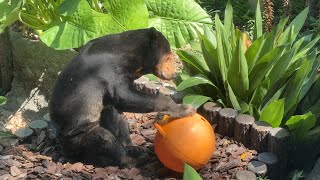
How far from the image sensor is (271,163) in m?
4.43

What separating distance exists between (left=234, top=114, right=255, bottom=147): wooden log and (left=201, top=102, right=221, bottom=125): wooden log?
19cm

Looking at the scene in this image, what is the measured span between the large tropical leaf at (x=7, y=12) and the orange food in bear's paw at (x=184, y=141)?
2.05 meters

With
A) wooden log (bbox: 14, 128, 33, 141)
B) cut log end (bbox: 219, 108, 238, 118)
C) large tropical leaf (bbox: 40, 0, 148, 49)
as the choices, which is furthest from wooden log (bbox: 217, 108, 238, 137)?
wooden log (bbox: 14, 128, 33, 141)

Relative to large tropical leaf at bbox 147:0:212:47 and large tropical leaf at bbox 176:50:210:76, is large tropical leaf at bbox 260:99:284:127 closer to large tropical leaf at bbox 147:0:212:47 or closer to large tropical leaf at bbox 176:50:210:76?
large tropical leaf at bbox 176:50:210:76

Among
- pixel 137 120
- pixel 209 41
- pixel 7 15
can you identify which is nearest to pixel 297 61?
pixel 209 41

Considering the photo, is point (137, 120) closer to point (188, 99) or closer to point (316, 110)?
point (188, 99)

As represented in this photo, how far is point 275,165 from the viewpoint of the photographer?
4.46 meters

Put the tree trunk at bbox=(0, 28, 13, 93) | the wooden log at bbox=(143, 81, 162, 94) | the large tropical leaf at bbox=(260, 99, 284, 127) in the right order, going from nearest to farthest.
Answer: the large tropical leaf at bbox=(260, 99, 284, 127)
the wooden log at bbox=(143, 81, 162, 94)
the tree trunk at bbox=(0, 28, 13, 93)

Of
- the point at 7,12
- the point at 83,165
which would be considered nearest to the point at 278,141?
the point at 83,165

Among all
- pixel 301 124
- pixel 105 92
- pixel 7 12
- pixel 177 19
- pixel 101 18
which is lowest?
pixel 301 124

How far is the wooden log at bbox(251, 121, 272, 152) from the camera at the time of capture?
179 inches

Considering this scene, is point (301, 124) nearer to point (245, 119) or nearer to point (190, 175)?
→ point (245, 119)

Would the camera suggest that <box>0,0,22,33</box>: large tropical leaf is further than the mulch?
Yes

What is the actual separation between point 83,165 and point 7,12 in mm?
1858
